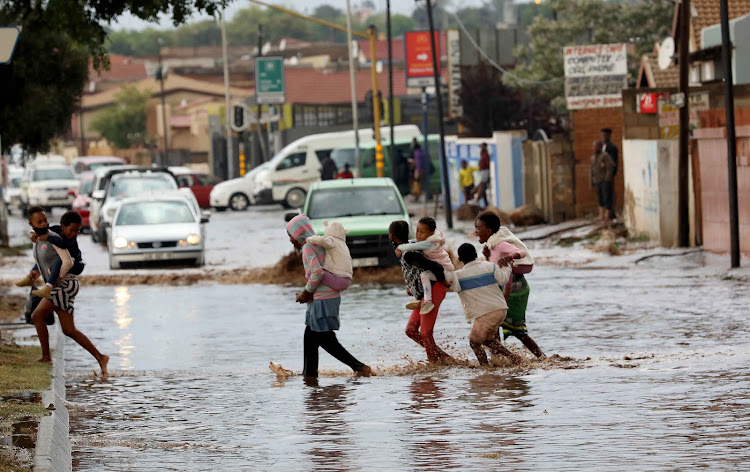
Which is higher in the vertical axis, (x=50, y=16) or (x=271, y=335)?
(x=50, y=16)

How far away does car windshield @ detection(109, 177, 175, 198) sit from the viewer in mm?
37000

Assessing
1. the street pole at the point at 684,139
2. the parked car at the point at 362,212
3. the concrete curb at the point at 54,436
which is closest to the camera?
the concrete curb at the point at 54,436

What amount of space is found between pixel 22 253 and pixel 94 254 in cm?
180

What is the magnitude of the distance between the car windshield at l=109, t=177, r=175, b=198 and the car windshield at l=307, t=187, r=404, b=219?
1127 centimetres

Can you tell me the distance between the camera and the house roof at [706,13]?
1485 inches

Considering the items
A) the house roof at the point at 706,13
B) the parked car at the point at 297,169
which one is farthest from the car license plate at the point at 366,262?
the parked car at the point at 297,169

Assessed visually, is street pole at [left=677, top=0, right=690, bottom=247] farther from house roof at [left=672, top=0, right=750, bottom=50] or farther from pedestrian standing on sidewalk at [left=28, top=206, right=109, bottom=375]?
pedestrian standing on sidewalk at [left=28, top=206, right=109, bottom=375]

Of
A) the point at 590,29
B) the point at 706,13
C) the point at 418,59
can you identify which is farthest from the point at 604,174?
the point at 590,29

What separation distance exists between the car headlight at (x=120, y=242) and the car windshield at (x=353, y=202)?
3780 millimetres

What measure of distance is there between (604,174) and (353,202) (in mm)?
7240

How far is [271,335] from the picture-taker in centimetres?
1773

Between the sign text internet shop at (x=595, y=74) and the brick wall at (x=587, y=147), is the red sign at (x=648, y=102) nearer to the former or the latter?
the sign text internet shop at (x=595, y=74)

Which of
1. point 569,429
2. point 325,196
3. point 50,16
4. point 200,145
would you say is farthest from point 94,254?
point 200,145

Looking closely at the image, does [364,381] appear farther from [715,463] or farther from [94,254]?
[94,254]
